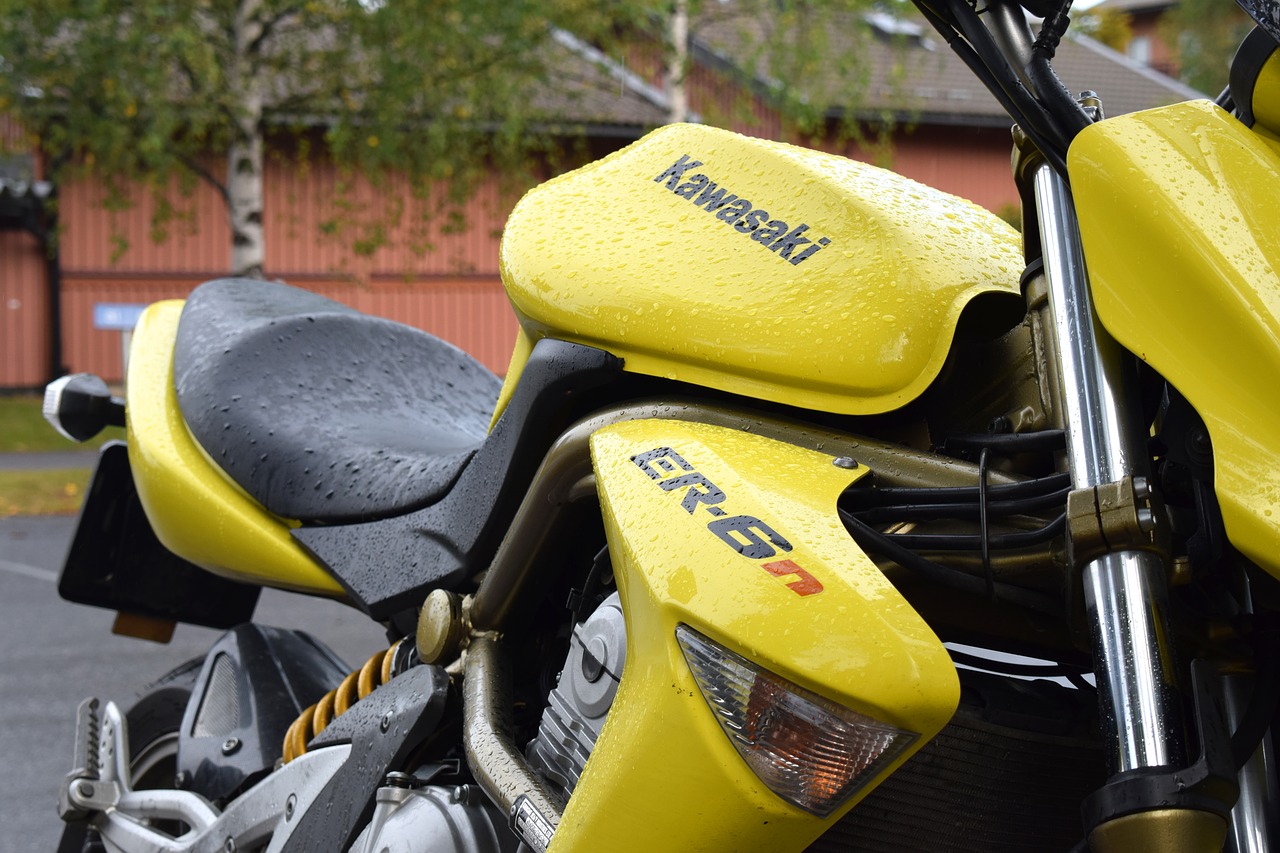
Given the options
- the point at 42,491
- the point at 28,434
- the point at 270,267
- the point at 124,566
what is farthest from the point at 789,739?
the point at 270,267

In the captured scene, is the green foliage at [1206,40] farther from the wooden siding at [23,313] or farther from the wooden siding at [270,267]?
the wooden siding at [23,313]

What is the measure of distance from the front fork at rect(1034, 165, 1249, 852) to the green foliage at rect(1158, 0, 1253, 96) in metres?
27.4

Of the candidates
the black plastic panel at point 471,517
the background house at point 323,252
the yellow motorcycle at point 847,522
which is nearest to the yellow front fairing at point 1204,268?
the yellow motorcycle at point 847,522

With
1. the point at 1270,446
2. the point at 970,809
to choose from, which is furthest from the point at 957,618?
the point at 1270,446

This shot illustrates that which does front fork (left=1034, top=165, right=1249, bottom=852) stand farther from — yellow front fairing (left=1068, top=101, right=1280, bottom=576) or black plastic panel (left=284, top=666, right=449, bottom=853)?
black plastic panel (left=284, top=666, right=449, bottom=853)

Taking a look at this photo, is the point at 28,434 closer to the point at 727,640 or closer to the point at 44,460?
the point at 44,460

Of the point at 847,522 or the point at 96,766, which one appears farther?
the point at 96,766

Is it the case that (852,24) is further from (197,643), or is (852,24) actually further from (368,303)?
(197,643)

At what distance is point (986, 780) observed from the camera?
51.3 inches

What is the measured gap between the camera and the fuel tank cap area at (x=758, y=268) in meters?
1.30

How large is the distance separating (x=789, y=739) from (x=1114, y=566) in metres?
0.29

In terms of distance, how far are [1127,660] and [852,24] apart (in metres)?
14.2

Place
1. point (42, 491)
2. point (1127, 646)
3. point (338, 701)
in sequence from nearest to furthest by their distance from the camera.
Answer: point (1127, 646)
point (338, 701)
point (42, 491)

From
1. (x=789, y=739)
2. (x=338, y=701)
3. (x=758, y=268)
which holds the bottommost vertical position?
(x=338, y=701)
